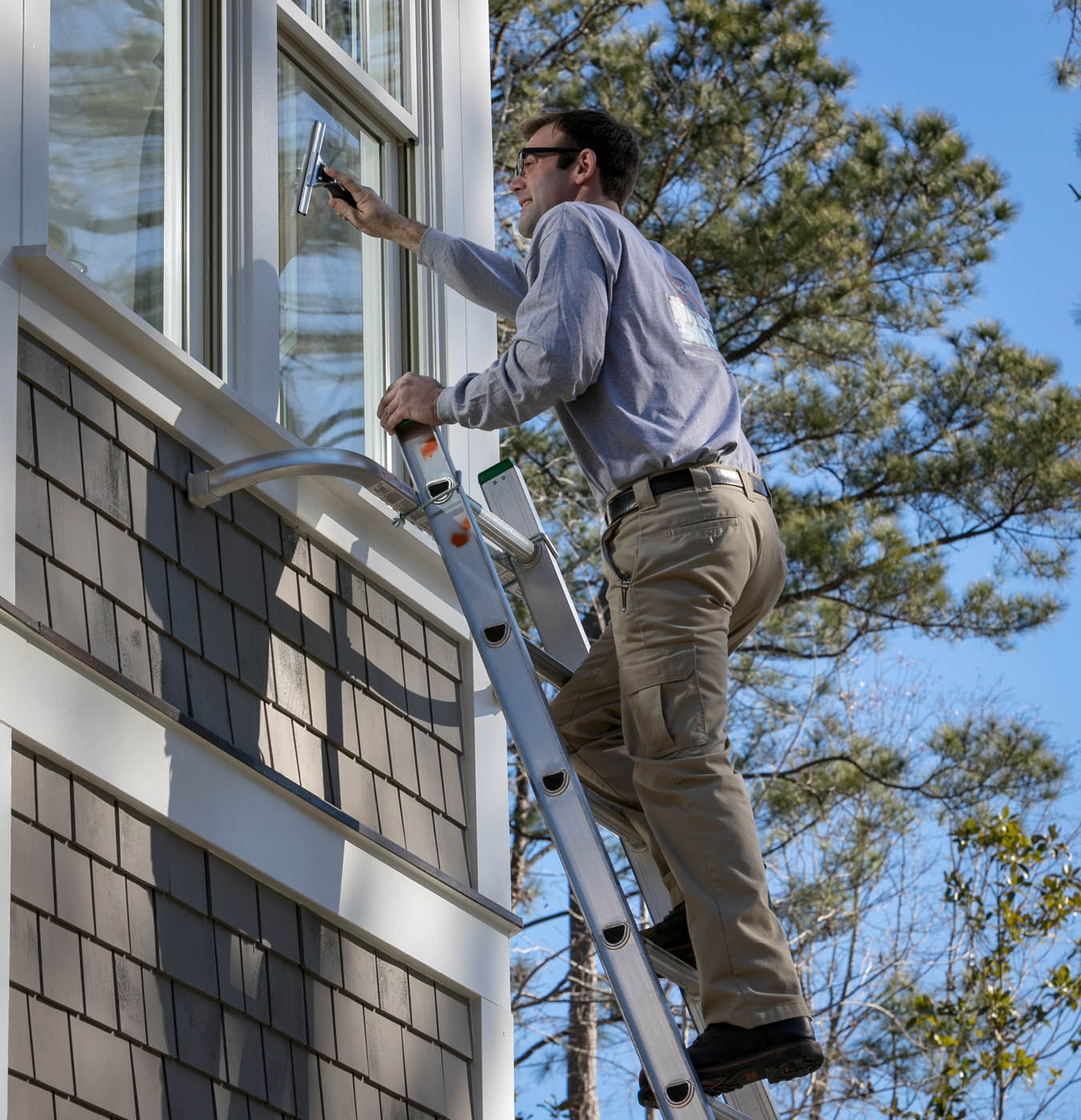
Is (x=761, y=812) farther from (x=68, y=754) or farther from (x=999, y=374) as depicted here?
(x=68, y=754)

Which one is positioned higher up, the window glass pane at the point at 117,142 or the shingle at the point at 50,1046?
the window glass pane at the point at 117,142

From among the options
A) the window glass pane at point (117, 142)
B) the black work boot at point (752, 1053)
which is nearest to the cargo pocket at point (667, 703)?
the black work boot at point (752, 1053)

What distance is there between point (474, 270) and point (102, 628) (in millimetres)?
1340

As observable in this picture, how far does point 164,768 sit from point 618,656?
88 cm

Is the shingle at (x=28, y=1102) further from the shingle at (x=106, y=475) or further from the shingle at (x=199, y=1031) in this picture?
the shingle at (x=106, y=475)

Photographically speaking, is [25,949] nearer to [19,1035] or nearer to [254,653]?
[19,1035]

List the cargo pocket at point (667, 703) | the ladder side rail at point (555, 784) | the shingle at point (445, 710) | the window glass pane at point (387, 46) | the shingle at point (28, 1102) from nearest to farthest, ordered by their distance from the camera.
Result: the shingle at point (28, 1102)
the ladder side rail at point (555, 784)
the cargo pocket at point (667, 703)
the shingle at point (445, 710)
the window glass pane at point (387, 46)

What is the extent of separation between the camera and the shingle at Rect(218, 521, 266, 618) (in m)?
3.89

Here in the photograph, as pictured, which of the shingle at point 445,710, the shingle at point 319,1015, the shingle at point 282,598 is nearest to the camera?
the shingle at point 319,1015

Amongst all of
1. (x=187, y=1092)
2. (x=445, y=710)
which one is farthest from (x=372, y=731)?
(x=187, y=1092)

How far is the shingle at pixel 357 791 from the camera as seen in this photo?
409 centimetres

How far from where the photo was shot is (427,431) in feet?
13.0

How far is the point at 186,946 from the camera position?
3488 millimetres

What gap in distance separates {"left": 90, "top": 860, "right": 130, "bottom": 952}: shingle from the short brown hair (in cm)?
184
